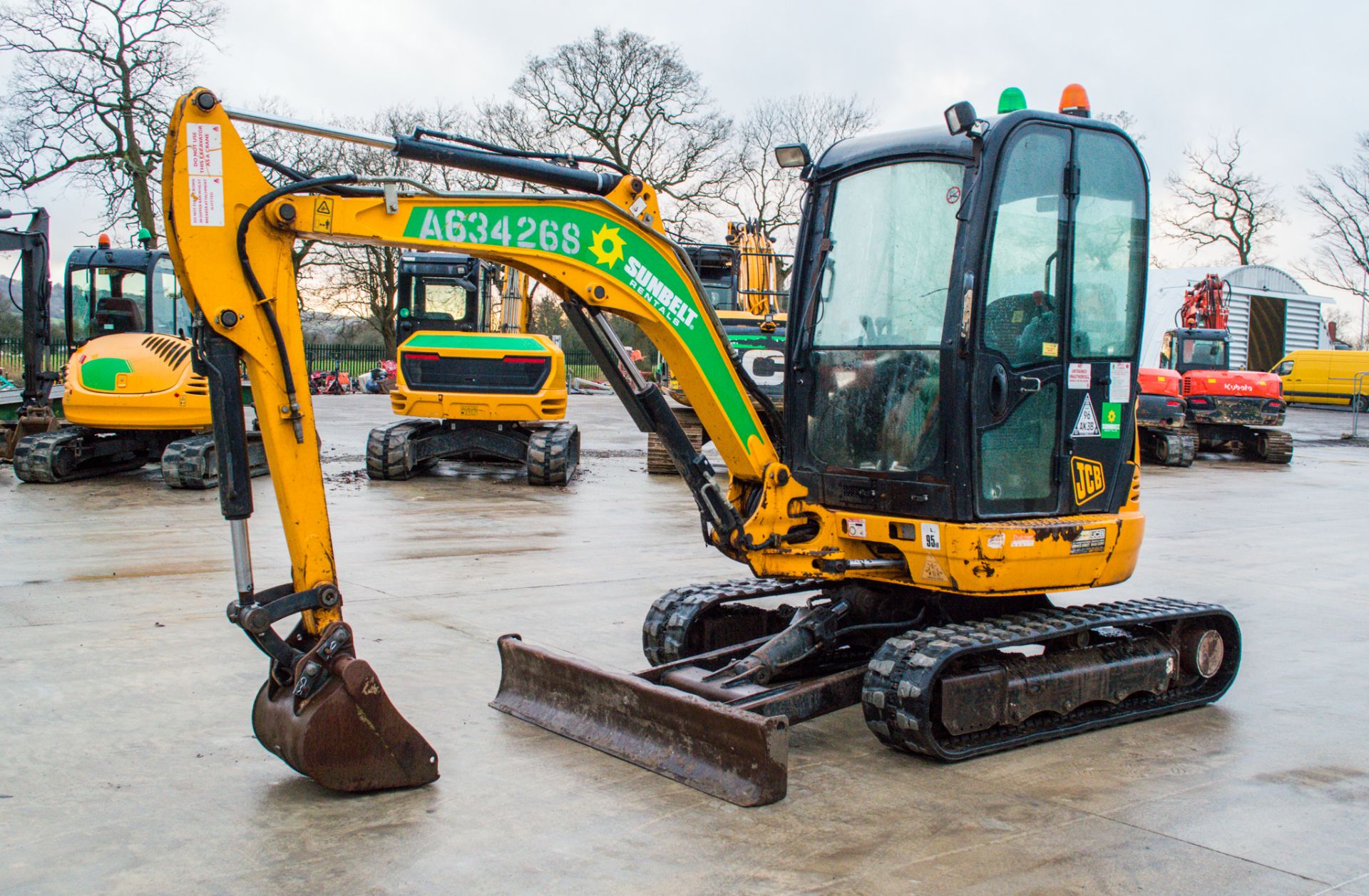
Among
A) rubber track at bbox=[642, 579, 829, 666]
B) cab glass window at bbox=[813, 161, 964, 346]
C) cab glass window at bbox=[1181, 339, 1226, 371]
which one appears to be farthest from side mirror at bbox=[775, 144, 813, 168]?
cab glass window at bbox=[1181, 339, 1226, 371]

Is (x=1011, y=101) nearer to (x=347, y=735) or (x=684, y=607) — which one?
(x=684, y=607)

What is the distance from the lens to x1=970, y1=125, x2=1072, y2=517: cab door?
527cm

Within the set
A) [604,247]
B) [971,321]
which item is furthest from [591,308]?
[971,321]

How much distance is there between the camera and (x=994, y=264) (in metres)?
5.26

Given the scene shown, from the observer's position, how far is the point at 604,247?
498 cm

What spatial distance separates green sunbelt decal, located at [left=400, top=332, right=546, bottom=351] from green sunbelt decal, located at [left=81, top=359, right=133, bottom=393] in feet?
10.5

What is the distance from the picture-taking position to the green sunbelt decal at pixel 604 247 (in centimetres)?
463

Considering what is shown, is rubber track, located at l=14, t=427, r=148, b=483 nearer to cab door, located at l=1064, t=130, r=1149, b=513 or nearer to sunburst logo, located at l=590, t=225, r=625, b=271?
sunburst logo, located at l=590, t=225, r=625, b=271

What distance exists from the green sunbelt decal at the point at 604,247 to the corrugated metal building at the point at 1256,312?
37862 millimetres

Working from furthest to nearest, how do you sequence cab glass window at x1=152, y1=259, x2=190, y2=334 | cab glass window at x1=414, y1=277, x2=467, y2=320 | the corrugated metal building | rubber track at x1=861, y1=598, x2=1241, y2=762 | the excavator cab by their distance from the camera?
the corrugated metal building
cab glass window at x1=414, y1=277, x2=467, y2=320
cab glass window at x1=152, y1=259, x2=190, y2=334
the excavator cab
rubber track at x1=861, y1=598, x2=1241, y2=762

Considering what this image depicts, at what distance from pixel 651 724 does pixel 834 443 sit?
1.60 metres

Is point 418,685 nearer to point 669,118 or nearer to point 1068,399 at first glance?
point 1068,399

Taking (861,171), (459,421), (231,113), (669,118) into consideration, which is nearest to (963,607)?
(861,171)

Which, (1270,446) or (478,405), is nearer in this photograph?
(478,405)
